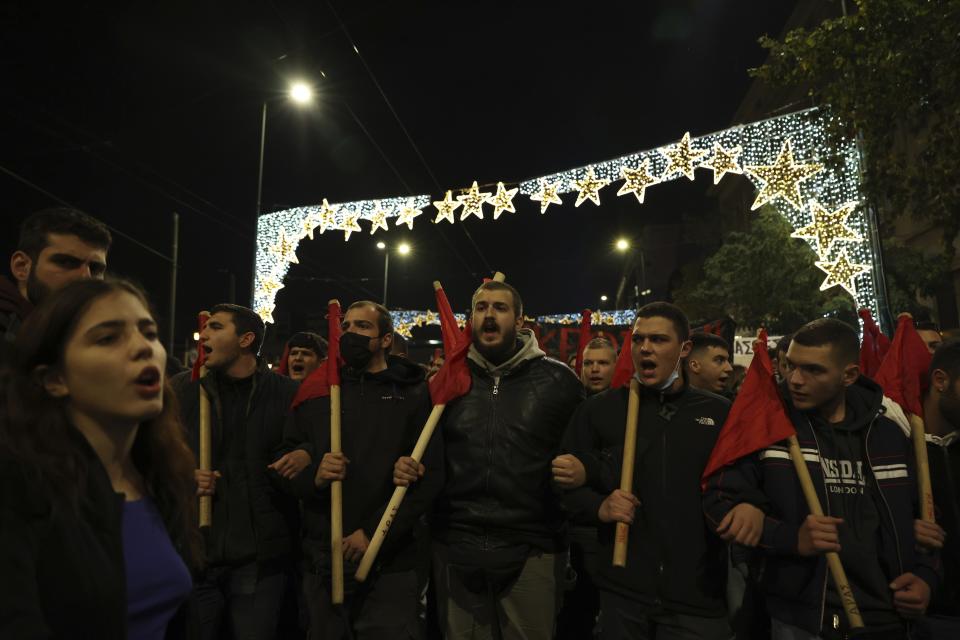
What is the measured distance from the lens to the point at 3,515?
5.01 ft

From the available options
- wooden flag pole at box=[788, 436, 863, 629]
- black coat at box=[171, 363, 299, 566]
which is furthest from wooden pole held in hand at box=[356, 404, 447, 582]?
wooden flag pole at box=[788, 436, 863, 629]

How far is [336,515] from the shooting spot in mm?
3920

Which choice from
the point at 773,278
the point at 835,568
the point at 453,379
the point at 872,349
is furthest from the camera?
the point at 773,278

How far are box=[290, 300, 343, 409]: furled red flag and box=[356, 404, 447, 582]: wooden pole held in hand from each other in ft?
2.05

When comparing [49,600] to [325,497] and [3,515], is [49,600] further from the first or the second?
[325,497]

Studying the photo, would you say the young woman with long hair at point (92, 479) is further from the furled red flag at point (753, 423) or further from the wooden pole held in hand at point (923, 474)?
the wooden pole held in hand at point (923, 474)

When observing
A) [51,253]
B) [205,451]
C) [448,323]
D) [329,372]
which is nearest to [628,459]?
[448,323]

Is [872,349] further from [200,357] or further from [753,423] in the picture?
[200,357]

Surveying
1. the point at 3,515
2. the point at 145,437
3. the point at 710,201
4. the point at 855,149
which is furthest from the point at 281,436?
the point at 710,201

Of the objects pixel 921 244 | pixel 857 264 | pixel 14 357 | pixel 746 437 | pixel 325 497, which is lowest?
pixel 325 497

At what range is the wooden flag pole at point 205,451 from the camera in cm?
418

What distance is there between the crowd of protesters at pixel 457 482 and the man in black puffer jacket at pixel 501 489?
14 millimetres

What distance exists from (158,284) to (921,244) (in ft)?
129

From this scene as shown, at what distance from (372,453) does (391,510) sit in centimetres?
48
